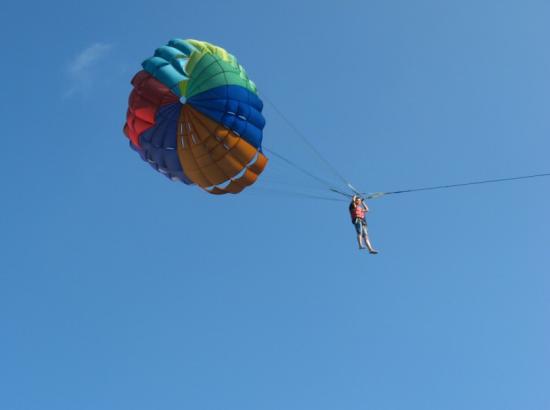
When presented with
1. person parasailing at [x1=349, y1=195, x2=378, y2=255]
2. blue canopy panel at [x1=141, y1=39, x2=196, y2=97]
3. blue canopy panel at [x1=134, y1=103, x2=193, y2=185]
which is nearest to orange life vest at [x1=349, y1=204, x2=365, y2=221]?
person parasailing at [x1=349, y1=195, x2=378, y2=255]

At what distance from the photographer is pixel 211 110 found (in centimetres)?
2098

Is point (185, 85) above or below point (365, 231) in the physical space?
above

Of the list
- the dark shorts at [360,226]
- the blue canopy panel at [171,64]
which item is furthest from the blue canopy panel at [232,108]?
the dark shorts at [360,226]

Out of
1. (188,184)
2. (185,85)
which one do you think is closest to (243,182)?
(188,184)

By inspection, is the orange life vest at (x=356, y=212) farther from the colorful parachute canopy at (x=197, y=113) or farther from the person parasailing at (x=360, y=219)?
the colorful parachute canopy at (x=197, y=113)

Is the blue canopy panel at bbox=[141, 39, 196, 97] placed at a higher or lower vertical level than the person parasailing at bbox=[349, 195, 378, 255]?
higher

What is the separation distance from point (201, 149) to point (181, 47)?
301cm

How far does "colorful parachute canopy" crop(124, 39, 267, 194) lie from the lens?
21.0 meters

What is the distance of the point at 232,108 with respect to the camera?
21.0 meters

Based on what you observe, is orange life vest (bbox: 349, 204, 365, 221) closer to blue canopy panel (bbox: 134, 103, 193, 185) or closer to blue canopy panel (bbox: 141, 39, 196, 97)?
blue canopy panel (bbox: 134, 103, 193, 185)

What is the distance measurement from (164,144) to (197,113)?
1367 millimetres

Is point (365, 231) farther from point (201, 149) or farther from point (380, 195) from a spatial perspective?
point (201, 149)

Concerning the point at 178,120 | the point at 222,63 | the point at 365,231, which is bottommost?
the point at 365,231

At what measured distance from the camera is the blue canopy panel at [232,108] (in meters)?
21.0
